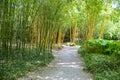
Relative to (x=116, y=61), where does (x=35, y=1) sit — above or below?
above

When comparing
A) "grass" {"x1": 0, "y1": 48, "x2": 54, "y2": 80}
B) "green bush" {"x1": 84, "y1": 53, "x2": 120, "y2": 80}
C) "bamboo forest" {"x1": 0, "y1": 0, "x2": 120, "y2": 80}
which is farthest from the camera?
"bamboo forest" {"x1": 0, "y1": 0, "x2": 120, "y2": 80}

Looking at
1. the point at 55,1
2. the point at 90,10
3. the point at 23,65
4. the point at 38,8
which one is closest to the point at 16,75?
the point at 23,65

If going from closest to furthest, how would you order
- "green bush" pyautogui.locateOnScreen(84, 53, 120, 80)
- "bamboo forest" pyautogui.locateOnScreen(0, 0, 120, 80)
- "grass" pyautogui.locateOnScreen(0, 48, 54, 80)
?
"grass" pyautogui.locateOnScreen(0, 48, 54, 80) → "green bush" pyautogui.locateOnScreen(84, 53, 120, 80) → "bamboo forest" pyautogui.locateOnScreen(0, 0, 120, 80)

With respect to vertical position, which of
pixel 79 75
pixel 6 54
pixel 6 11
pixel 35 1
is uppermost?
pixel 35 1

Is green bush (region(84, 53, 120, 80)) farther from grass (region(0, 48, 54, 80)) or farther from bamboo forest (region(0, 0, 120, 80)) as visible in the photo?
grass (region(0, 48, 54, 80))

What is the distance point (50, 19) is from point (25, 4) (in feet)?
10.1

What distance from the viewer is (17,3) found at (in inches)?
340

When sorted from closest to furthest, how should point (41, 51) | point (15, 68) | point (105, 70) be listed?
point (15, 68) < point (105, 70) < point (41, 51)

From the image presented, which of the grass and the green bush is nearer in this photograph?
the grass

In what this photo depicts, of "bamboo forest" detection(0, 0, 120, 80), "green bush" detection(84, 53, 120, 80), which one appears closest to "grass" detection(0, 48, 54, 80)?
"bamboo forest" detection(0, 0, 120, 80)

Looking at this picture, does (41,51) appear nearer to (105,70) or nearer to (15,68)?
(15,68)

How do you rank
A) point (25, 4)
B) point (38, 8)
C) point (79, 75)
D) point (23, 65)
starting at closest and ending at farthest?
1. point (79, 75)
2. point (23, 65)
3. point (25, 4)
4. point (38, 8)

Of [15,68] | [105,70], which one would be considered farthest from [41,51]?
[105,70]

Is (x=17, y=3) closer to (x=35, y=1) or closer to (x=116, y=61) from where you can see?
(x=35, y=1)
